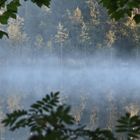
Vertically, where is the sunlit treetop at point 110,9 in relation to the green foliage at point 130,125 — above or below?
above

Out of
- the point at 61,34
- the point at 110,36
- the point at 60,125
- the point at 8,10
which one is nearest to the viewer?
the point at 60,125

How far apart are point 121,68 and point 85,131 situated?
5040cm

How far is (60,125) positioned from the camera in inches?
44.9

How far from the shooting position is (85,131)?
3.88 feet

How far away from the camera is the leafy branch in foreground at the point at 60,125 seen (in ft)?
3.65

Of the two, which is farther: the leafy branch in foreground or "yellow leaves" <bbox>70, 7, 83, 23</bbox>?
"yellow leaves" <bbox>70, 7, 83, 23</bbox>

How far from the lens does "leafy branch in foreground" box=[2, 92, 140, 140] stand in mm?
1112

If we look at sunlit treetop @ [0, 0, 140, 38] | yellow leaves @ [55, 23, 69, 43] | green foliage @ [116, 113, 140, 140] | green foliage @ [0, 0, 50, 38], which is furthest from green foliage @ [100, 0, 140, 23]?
yellow leaves @ [55, 23, 69, 43]

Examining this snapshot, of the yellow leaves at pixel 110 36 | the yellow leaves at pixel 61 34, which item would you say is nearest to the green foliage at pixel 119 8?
the yellow leaves at pixel 110 36

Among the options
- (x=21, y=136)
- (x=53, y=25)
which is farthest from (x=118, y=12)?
(x=53, y=25)

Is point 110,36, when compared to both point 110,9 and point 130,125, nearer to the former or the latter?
point 110,9

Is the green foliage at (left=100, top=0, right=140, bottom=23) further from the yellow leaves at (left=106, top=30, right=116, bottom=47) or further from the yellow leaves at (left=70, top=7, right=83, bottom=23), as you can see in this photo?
the yellow leaves at (left=70, top=7, right=83, bottom=23)

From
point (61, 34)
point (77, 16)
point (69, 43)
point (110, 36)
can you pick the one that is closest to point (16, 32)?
point (61, 34)

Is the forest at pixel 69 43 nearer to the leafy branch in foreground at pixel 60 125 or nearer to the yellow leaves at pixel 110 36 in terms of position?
the yellow leaves at pixel 110 36
